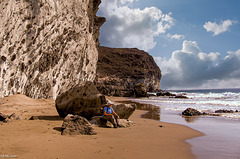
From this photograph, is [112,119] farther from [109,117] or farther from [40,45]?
[40,45]

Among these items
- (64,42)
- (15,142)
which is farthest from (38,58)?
(15,142)

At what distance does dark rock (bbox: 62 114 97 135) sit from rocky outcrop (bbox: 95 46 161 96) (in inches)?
1741

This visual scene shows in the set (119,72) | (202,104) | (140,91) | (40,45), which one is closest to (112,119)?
(40,45)

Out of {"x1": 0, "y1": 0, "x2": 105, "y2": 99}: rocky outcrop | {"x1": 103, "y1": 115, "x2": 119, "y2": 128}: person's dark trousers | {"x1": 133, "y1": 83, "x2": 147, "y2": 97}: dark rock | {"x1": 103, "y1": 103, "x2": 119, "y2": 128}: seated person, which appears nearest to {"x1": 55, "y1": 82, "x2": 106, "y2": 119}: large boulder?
{"x1": 103, "y1": 103, "x2": 119, "y2": 128}: seated person

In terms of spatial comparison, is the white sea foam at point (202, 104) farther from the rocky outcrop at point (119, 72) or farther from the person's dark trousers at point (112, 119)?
the rocky outcrop at point (119, 72)

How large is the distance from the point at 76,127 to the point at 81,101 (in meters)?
3.06

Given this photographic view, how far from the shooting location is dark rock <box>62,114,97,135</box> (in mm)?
4352

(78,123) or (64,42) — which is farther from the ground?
(64,42)

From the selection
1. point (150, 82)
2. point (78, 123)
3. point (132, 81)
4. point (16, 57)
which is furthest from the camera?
point (150, 82)

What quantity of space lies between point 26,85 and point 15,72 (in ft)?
4.98

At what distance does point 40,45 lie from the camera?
43.8 ft

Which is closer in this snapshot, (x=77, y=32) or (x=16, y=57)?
(x=16, y=57)

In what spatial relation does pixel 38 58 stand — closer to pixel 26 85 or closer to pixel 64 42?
pixel 26 85

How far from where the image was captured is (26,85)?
1257 cm
